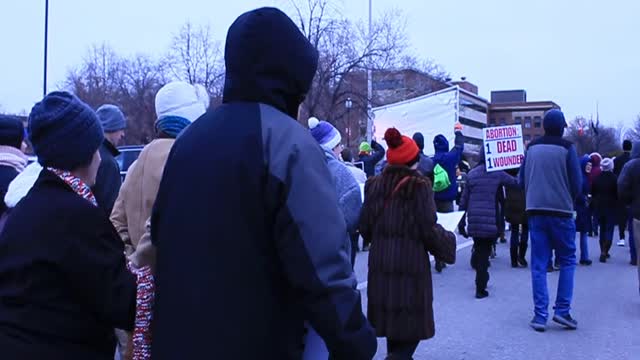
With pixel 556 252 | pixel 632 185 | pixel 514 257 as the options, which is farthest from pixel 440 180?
pixel 556 252

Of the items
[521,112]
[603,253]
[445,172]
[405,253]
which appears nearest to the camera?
[405,253]

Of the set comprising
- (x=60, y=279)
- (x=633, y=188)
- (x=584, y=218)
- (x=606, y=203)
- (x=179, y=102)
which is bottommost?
(x=584, y=218)

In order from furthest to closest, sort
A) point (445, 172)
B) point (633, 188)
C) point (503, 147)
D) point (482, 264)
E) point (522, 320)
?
point (445, 172) → point (503, 147) → point (482, 264) → point (633, 188) → point (522, 320)

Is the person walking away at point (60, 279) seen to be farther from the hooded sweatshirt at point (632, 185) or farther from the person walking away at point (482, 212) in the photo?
the hooded sweatshirt at point (632, 185)

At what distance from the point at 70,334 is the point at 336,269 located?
0.98 m

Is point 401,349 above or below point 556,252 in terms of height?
below

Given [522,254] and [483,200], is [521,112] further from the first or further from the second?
[483,200]

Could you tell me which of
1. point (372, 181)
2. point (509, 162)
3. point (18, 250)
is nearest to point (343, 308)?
point (18, 250)

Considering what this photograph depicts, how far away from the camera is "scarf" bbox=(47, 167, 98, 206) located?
2531 mm

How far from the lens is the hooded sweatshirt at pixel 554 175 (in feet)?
23.7

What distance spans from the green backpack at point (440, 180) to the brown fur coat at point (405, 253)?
21.9 ft

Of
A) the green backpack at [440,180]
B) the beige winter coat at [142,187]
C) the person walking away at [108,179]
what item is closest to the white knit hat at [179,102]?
the beige winter coat at [142,187]

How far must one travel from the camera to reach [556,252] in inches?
293

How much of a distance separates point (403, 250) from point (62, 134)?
304cm
